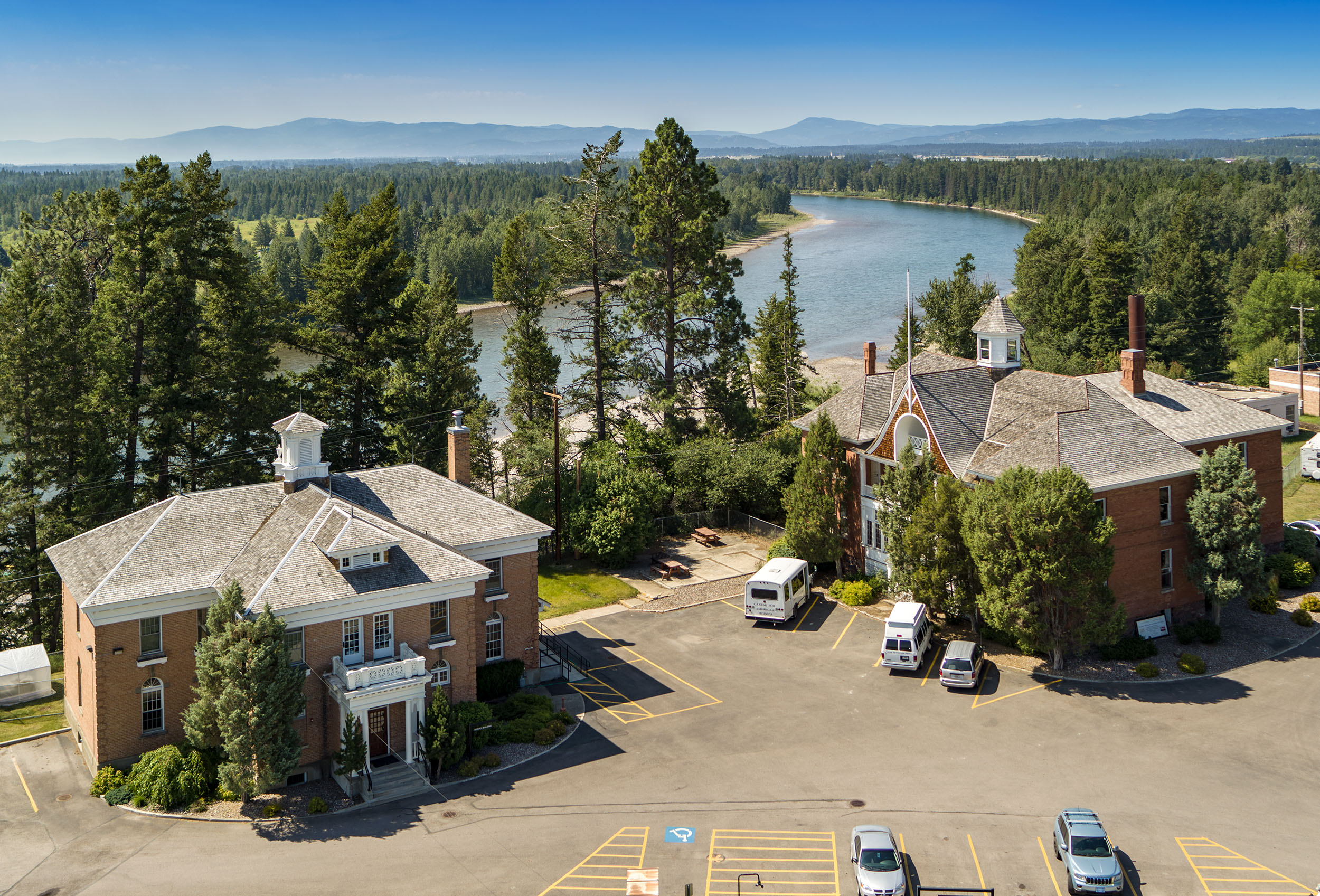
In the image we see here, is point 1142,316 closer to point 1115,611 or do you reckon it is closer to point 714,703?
point 1115,611

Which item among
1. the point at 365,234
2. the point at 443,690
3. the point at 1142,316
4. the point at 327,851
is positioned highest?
the point at 365,234

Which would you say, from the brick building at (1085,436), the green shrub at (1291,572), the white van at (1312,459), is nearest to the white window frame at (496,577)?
the brick building at (1085,436)

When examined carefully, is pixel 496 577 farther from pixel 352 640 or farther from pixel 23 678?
pixel 23 678

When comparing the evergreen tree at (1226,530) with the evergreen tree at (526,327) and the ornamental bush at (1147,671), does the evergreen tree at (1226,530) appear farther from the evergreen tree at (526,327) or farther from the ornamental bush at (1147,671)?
the evergreen tree at (526,327)

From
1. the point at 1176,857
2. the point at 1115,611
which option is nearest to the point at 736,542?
the point at 1115,611

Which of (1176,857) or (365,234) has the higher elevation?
(365,234)

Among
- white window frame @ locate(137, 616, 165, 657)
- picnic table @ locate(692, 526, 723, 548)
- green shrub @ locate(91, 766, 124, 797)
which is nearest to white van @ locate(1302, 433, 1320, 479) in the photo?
picnic table @ locate(692, 526, 723, 548)

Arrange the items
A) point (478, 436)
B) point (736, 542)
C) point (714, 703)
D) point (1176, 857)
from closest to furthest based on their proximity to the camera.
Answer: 1. point (1176, 857)
2. point (714, 703)
3. point (736, 542)
4. point (478, 436)
